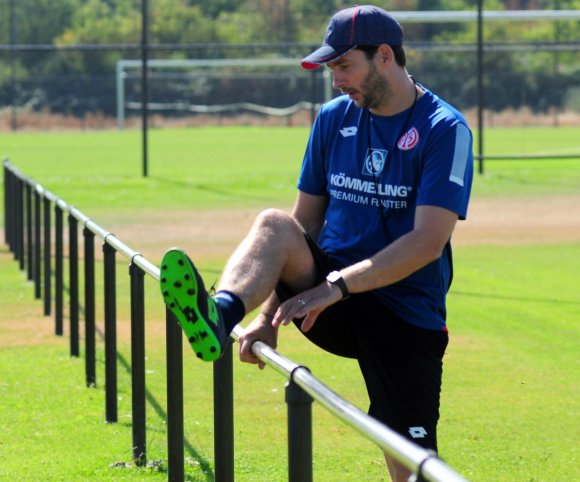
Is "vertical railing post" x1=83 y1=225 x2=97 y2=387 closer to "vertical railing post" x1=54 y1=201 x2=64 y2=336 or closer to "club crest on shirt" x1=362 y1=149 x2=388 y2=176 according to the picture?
"vertical railing post" x1=54 y1=201 x2=64 y2=336

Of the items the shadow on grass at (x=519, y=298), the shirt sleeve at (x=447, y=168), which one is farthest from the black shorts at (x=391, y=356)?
the shadow on grass at (x=519, y=298)

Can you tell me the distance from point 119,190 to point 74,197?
1232mm

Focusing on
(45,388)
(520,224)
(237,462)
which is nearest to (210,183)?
(520,224)

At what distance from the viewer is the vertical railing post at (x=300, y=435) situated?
10.6ft

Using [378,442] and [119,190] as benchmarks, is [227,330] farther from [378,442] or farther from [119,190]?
[119,190]

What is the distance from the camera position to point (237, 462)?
6.04 metres

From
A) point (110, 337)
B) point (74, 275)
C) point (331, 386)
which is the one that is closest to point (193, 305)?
point (110, 337)

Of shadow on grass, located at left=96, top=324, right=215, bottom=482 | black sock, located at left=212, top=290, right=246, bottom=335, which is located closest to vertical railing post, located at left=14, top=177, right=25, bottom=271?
shadow on grass, located at left=96, top=324, right=215, bottom=482

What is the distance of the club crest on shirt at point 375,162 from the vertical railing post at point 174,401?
936 millimetres

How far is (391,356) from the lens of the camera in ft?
15.3

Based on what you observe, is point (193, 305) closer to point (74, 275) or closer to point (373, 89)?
point (373, 89)

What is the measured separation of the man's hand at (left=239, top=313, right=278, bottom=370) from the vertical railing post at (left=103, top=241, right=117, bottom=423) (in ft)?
7.01

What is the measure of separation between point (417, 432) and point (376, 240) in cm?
69

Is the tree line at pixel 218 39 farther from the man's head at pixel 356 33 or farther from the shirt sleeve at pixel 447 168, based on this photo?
the shirt sleeve at pixel 447 168
